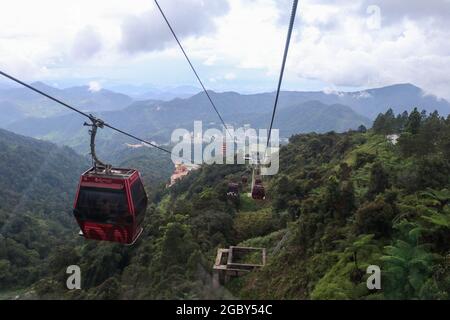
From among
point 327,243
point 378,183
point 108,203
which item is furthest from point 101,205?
point 378,183

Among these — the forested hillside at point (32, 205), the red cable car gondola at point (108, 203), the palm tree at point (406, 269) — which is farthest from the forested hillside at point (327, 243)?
the forested hillside at point (32, 205)

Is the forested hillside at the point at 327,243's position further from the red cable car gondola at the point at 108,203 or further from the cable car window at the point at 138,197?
the cable car window at the point at 138,197

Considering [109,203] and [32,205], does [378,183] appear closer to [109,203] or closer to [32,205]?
[109,203]

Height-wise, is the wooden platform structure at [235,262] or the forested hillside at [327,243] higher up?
the forested hillside at [327,243]

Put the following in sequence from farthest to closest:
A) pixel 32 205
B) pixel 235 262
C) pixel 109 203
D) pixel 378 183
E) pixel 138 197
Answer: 1. pixel 32 205
2. pixel 235 262
3. pixel 378 183
4. pixel 138 197
5. pixel 109 203

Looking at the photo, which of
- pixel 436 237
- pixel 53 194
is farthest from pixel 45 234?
pixel 436 237

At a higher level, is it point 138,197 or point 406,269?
point 138,197
